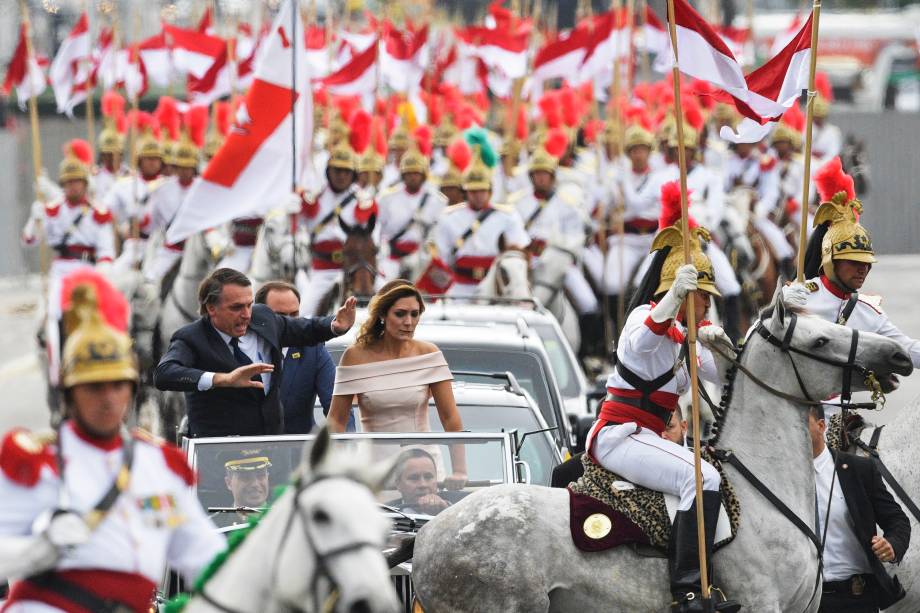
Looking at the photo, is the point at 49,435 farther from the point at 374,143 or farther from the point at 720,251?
the point at 374,143

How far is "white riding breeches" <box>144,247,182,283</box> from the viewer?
18.2 m

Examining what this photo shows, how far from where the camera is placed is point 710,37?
877 cm

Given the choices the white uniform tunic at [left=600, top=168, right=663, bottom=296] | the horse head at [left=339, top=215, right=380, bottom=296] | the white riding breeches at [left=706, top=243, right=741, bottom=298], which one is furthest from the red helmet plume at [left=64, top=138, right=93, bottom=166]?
the white riding breeches at [left=706, top=243, right=741, bottom=298]

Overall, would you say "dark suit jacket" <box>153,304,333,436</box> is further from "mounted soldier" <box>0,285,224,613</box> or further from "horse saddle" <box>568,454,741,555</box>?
"mounted soldier" <box>0,285,224,613</box>

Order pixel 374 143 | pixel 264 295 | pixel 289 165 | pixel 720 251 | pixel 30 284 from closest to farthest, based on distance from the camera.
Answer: pixel 264 295
pixel 289 165
pixel 720 251
pixel 374 143
pixel 30 284

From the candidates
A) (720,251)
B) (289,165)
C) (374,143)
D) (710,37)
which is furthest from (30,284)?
(710,37)

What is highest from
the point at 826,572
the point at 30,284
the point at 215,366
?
the point at 215,366

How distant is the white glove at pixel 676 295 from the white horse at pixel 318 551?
2.66 metres

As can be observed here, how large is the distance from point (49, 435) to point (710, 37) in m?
4.51

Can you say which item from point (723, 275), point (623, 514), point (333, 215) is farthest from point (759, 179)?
point (623, 514)

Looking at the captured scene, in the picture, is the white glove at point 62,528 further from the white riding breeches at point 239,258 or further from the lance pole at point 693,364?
the white riding breeches at point 239,258

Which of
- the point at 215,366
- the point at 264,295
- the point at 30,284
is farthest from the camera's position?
the point at 30,284

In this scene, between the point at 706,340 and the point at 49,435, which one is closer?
the point at 49,435

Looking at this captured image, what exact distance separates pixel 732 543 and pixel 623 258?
12.6 metres
